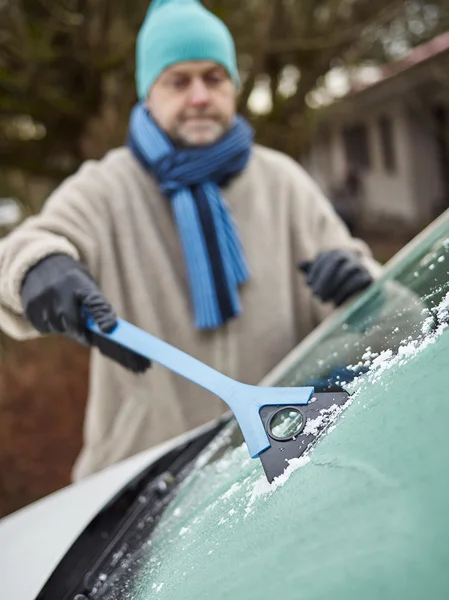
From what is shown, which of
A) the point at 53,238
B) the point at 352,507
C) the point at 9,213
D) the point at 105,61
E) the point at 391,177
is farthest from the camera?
the point at 391,177

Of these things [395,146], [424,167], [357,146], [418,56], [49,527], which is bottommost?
[49,527]

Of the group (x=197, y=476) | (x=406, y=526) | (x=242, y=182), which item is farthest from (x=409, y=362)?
(x=242, y=182)

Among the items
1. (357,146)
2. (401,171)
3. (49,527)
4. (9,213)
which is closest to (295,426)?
(49,527)

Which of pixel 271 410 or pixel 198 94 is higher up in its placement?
pixel 198 94

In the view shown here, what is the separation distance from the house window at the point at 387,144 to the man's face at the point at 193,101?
9.23 meters

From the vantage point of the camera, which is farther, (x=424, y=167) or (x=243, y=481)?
(x=424, y=167)

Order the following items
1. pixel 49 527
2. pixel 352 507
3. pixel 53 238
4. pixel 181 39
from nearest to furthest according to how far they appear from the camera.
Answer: pixel 352 507, pixel 49 527, pixel 53 238, pixel 181 39

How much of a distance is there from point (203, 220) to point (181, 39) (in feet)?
1.59

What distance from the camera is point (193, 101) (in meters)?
1.81

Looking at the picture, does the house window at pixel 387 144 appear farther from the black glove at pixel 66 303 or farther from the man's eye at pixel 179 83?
the black glove at pixel 66 303

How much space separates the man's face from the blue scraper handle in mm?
885

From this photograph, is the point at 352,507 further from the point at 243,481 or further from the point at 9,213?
the point at 9,213

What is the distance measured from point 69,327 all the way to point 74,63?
137 inches

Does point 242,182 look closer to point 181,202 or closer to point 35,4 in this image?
point 181,202
